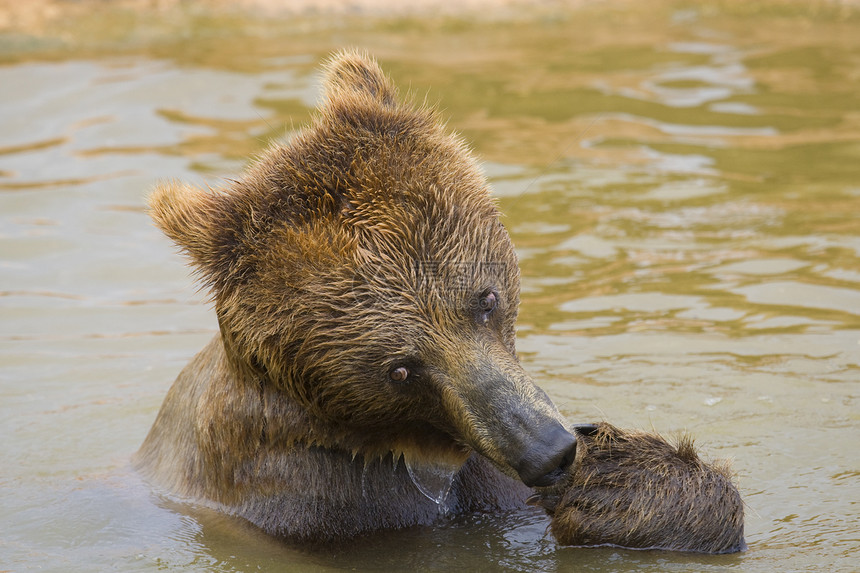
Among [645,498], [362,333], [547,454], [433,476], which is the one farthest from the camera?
[433,476]

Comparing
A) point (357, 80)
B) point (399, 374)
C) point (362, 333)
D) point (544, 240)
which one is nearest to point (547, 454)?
point (399, 374)

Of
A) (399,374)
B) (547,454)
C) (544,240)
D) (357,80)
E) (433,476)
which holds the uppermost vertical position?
(357,80)

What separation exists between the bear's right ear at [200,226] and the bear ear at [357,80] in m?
0.75

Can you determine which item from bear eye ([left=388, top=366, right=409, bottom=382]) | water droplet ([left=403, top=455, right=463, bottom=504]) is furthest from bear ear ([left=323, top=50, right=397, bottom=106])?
water droplet ([left=403, top=455, right=463, bottom=504])

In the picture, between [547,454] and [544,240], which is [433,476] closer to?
[547,454]

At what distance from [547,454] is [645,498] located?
73 centimetres

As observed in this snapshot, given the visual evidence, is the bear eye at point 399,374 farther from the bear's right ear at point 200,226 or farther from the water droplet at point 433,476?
the bear's right ear at point 200,226

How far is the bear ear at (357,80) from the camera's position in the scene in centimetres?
527

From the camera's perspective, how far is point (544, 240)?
9.55 meters

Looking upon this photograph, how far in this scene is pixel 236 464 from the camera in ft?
16.8

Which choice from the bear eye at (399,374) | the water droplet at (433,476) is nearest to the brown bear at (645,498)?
the water droplet at (433,476)

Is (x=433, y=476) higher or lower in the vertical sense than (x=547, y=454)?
lower

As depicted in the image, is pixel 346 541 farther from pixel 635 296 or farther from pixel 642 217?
pixel 642 217

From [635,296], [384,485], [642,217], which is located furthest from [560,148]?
[384,485]
